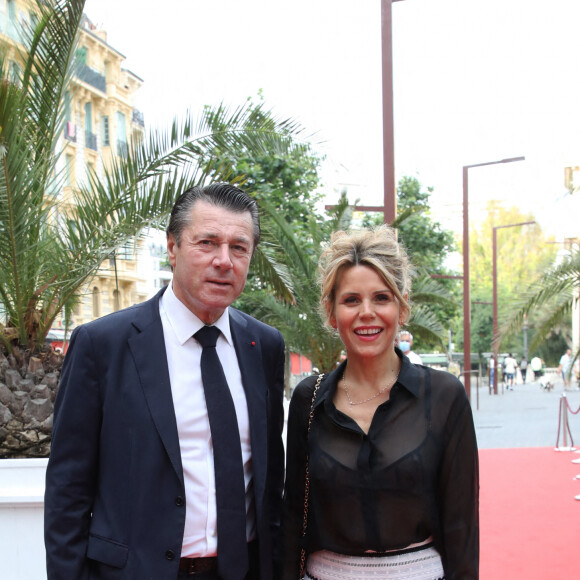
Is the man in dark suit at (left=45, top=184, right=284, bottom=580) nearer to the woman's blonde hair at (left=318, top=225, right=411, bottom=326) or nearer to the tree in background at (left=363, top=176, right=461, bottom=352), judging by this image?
the woman's blonde hair at (left=318, top=225, right=411, bottom=326)

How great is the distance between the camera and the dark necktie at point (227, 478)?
2.37m

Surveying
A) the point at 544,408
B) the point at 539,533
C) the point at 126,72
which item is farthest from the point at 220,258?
the point at 126,72

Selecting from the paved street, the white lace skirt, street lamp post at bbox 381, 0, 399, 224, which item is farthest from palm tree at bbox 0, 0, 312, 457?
the paved street

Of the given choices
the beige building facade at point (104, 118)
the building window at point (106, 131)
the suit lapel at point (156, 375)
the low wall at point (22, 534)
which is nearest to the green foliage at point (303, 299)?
the low wall at point (22, 534)

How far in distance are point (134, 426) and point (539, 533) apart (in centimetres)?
564

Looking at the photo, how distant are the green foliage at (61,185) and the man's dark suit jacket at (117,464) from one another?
124 inches

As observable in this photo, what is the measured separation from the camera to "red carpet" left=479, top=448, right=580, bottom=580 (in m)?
5.85

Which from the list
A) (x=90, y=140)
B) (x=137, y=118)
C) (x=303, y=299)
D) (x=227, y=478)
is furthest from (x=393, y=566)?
(x=137, y=118)

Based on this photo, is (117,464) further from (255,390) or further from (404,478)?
(404,478)

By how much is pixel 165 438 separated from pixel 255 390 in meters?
0.43

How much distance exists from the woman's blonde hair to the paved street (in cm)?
1132

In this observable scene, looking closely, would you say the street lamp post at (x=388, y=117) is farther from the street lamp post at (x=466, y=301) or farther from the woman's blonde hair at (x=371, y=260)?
the street lamp post at (x=466, y=301)

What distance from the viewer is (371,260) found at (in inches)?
101

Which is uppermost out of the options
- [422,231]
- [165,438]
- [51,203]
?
[422,231]
